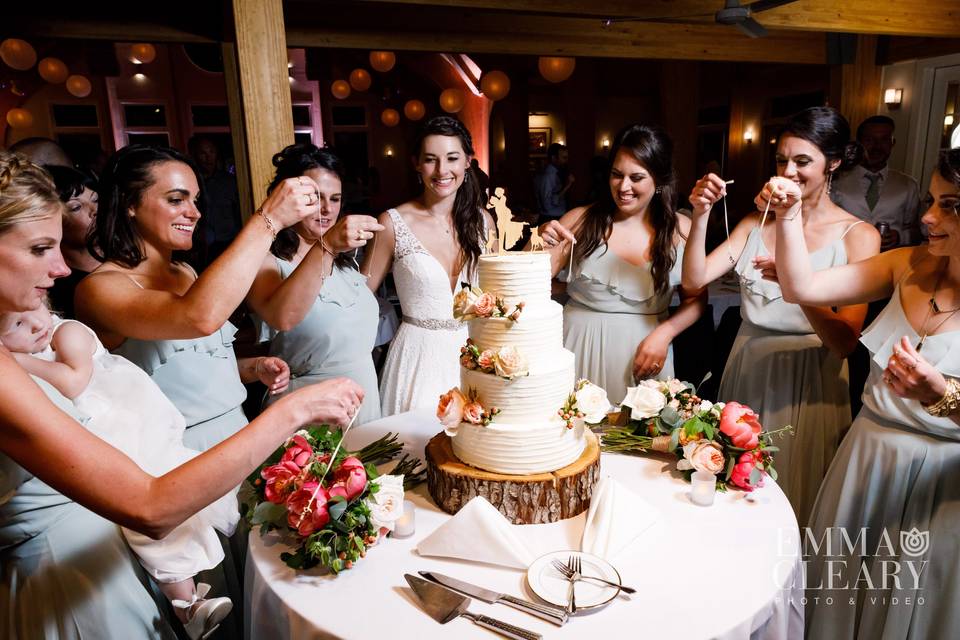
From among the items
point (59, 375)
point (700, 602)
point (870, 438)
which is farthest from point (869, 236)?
point (59, 375)

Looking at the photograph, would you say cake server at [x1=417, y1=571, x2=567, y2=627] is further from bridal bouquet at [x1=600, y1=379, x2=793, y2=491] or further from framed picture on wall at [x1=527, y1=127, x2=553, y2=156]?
framed picture on wall at [x1=527, y1=127, x2=553, y2=156]

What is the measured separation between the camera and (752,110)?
47.3 feet

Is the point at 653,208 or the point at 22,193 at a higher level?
the point at 22,193

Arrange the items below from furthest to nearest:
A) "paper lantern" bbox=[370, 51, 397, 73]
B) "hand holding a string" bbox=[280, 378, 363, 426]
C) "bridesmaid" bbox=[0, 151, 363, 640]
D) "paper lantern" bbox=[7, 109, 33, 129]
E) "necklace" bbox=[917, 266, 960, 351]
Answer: "paper lantern" bbox=[7, 109, 33, 129]
"paper lantern" bbox=[370, 51, 397, 73]
"necklace" bbox=[917, 266, 960, 351]
"hand holding a string" bbox=[280, 378, 363, 426]
"bridesmaid" bbox=[0, 151, 363, 640]

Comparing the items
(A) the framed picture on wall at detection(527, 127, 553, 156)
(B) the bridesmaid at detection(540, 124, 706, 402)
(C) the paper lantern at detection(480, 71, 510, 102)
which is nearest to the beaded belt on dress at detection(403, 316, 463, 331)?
(B) the bridesmaid at detection(540, 124, 706, 402)

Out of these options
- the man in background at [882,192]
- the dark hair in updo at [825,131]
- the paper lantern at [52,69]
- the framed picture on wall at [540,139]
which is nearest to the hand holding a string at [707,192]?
the dark hair in updo at [825,131]

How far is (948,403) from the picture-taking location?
5.25ft

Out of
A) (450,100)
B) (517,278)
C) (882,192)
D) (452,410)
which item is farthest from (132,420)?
(450,100)

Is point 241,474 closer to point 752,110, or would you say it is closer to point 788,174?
point 788,174

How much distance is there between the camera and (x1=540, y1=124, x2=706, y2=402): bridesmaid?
8.97ft

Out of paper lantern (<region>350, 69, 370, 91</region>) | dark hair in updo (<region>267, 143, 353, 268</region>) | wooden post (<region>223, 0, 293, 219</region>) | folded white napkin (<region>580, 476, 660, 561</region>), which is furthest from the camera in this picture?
paper lantern (<region>350, 69, 370, 91</region>)

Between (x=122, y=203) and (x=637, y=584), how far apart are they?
193 cm

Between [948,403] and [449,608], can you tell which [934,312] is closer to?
[948,403]

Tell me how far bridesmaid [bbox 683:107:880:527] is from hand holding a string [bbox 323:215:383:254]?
4.40 feet
